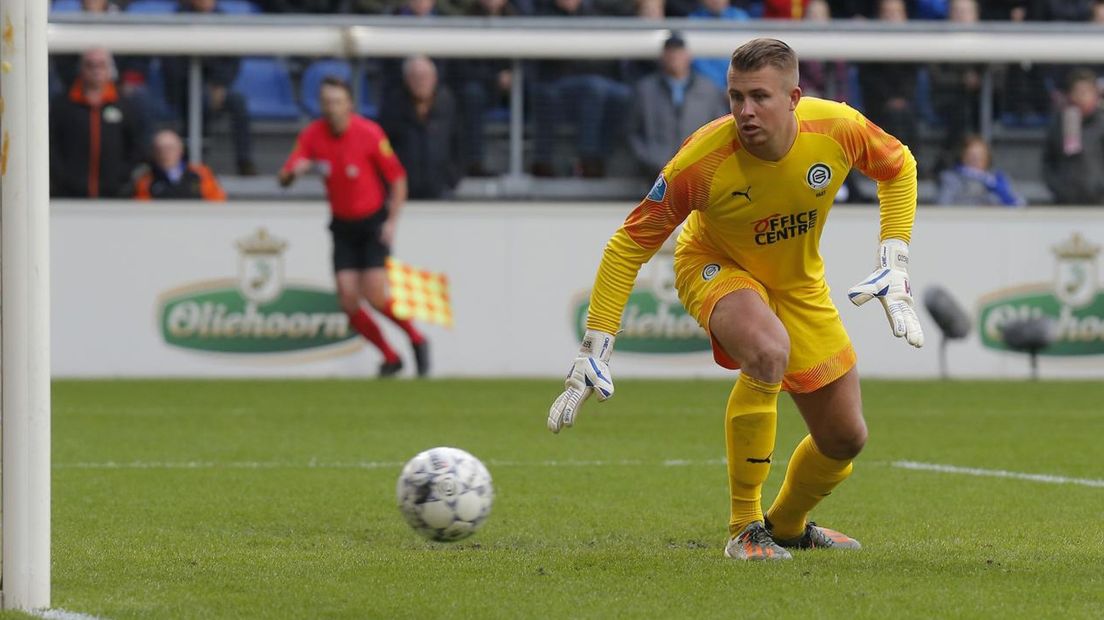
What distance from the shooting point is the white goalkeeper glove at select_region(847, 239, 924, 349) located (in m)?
6.13

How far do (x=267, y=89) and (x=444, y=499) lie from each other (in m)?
11.2

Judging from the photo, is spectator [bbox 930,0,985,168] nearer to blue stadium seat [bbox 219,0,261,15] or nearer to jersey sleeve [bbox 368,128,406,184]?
jersey sleeve [bbox 368,128,406,184]

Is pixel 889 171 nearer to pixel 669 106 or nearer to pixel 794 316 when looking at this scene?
pixel 794 316

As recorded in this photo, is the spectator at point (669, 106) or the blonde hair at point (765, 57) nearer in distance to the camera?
the blonde hair at point (765, 57)

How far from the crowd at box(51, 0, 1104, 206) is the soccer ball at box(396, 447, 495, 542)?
34.3 ft

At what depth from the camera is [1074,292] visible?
656 inches

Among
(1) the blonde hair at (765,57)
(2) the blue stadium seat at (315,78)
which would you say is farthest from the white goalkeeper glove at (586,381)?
(2) the blue stadium seat at (315,78)

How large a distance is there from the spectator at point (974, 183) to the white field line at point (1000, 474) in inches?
291

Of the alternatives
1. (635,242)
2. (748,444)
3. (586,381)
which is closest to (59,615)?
(586,381)

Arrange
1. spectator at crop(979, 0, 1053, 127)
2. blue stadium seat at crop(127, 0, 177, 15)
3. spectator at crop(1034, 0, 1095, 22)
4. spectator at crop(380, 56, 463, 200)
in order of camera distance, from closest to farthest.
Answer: spectator at crop(380, 56, 463, 200) < spectator at crop(979, 0, 1053, 127) < blue stadium seat at crop(127, 0, 177, 15) < spectator at crop(1034, 0, 1095, 22)

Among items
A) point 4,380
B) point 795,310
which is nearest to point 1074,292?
point 795,310

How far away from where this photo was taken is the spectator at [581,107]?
17.0 meters

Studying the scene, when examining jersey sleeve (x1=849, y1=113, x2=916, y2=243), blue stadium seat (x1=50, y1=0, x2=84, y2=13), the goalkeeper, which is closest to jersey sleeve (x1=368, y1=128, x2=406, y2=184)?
blue stadium seat (x1=50, y1=0, x2=84, y2=13)

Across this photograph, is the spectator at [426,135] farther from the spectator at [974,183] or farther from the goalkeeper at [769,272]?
the goalkeeper at [769,272]
